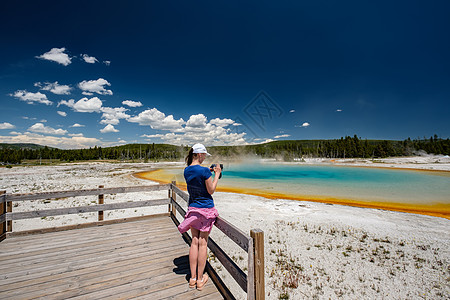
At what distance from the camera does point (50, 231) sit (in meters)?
5.43

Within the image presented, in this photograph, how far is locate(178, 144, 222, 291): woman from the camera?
9.86 ft

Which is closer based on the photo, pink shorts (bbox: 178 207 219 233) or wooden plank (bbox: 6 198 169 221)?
pink shorts (bbox: 178 207 219 233)

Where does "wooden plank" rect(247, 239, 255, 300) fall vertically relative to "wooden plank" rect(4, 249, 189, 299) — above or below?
above

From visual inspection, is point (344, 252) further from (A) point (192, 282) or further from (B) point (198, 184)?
(B) point (198, 184)

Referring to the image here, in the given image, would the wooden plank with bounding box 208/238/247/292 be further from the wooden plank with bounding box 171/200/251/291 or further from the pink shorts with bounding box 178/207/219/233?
the pink shorts with bounding box 178/207/219/233

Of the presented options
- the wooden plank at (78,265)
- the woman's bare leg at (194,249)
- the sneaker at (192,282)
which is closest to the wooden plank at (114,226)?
the wooden plank at (78,265)

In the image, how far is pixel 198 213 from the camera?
3.09m

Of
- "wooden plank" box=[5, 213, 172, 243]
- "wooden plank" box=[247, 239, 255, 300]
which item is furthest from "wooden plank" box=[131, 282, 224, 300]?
"wooden plank" box=[5, 213, 172, 243]

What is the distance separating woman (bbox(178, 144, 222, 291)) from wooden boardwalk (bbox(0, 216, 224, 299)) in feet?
1.60

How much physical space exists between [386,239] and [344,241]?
171cm

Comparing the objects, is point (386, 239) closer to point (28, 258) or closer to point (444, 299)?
point (444, 299)

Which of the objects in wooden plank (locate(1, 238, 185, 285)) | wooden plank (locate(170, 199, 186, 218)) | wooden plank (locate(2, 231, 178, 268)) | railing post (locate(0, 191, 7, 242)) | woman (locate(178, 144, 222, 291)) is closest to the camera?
woman (locate(178, 144, 222, 291))

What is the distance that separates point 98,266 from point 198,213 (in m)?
2.56

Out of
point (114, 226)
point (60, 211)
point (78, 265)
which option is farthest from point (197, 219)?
point (60, 211)
